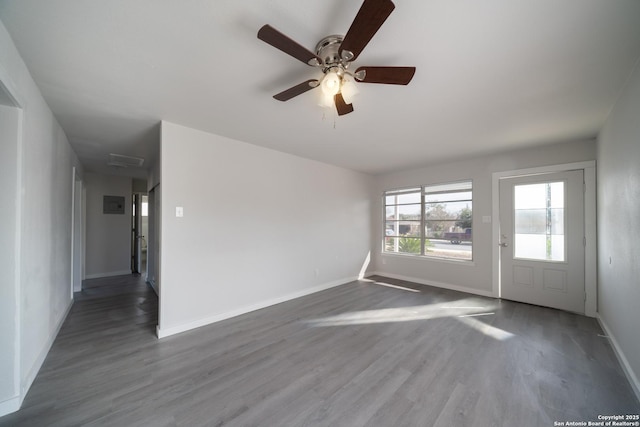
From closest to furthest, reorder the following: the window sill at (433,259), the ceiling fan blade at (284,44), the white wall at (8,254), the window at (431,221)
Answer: the ceiling fan blade at (284,44) → the white wall at (8,254) → the window sill at (433,259) → the window at (431,221)

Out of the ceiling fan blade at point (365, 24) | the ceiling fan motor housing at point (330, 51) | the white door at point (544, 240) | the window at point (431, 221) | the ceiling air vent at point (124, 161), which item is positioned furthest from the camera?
the window at point (431, 221)

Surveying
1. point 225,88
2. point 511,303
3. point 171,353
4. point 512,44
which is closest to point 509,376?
point 511,303

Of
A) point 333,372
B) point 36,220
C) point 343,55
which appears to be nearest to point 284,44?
point 343,55

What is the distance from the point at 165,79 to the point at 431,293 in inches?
192

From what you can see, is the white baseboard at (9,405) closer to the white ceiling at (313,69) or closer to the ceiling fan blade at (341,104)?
the white ceiling at (313,69)

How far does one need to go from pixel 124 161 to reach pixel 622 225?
690 cm

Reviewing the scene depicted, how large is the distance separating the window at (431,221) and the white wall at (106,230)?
6534 mm

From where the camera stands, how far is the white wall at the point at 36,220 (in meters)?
1.75

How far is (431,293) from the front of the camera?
4.45m

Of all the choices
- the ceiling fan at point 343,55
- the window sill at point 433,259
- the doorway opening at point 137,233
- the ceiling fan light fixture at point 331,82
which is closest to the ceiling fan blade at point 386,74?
the ceiling fan at point 343,55

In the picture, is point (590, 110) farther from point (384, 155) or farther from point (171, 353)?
point (171, 353)

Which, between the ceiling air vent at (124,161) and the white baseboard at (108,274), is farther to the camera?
the white baseboard at (108,274)

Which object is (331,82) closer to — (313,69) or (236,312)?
(313,69)

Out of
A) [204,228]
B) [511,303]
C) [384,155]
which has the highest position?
[384,155]
